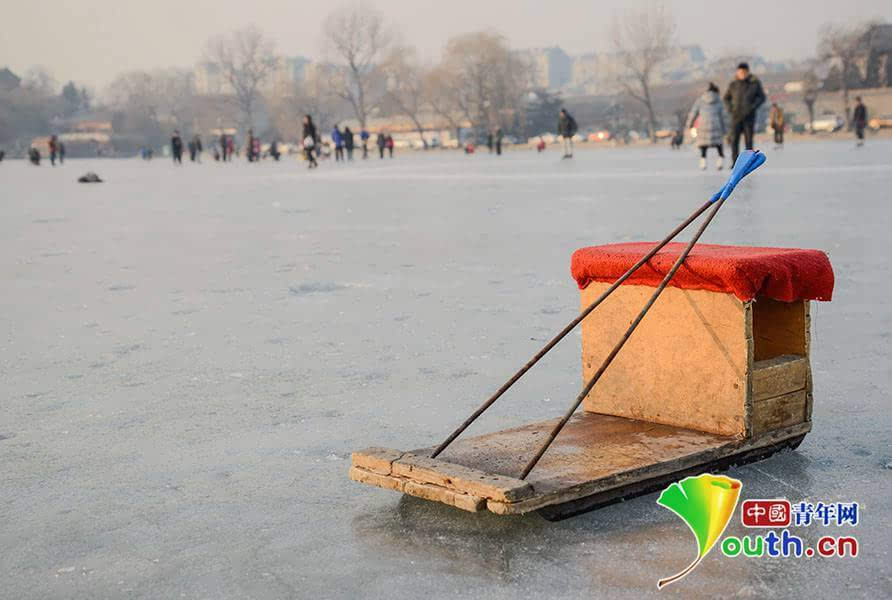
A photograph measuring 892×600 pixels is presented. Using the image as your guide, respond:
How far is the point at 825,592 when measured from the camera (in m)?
2.46

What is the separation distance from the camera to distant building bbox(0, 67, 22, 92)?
585 ft

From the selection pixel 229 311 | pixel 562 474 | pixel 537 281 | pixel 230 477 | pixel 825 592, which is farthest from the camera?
pixel 537 281

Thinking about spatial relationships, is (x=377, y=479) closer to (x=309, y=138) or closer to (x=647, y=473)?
(x=647, y=473)

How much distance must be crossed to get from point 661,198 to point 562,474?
12.6 metres

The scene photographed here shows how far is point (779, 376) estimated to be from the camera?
11.5 ft

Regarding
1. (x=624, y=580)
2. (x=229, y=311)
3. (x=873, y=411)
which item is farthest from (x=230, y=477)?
(x=229, y=311)

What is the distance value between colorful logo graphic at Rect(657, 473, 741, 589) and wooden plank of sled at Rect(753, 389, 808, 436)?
1.23ft

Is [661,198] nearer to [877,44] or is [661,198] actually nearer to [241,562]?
[241,562]

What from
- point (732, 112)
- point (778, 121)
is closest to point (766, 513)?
point (732, 112)

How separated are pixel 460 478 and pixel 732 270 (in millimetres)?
984

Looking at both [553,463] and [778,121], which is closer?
[553,463]

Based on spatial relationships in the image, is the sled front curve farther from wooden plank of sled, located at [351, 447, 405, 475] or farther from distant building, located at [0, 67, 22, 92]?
distant building, located at [0, 67, 22, 92]

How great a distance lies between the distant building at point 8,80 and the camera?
585ft

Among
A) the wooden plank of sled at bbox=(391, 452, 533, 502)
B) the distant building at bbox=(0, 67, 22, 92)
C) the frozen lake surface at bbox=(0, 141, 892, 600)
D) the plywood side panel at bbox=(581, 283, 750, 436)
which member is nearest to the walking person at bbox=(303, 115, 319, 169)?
the frozen lake surface at bbox=(0, 141, 892, 600)
